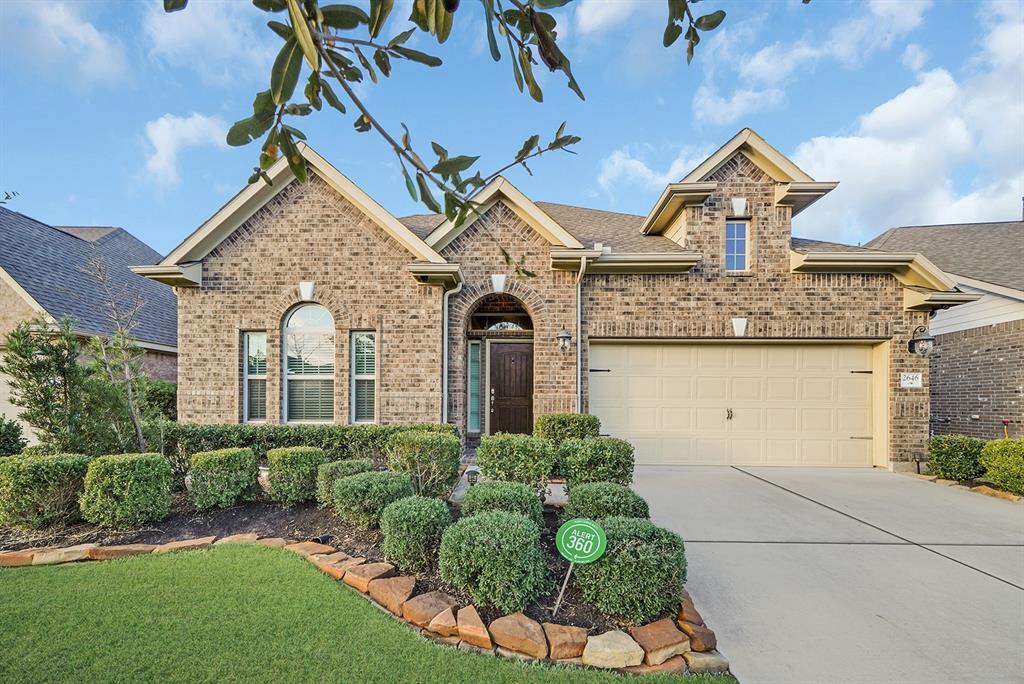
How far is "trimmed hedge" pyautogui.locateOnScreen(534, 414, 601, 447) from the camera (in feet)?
25.0

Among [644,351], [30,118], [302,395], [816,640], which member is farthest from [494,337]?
[30,118]

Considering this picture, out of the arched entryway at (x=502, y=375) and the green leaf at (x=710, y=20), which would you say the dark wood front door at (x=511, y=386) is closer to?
the arched entryway at (x=502, y=375)

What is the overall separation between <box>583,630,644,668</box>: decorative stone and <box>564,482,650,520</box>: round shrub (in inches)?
45.0

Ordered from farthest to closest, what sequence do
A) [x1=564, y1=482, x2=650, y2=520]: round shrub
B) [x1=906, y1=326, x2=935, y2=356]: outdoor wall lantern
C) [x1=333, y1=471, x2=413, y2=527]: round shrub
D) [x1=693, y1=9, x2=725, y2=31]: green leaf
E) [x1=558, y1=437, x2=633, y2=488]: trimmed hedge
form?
[x1=906, y1=326, x2=935, y2=356]: outdoor wall lantern, [x1=558, y1=437, x2=633, y2=488]: trimmed hedge, [x1=333, y1=471, x2=413, y2=527]: round shrub, [x1=564, y1=482, x2=650, y2=520]: round shrub, [x1=693, y1=9, x2=725, y2=31]: green leaf

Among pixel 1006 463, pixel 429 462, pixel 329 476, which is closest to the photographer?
pixel 329 476

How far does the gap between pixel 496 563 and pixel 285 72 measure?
114 inches

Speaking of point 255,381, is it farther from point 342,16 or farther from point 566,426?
point 342,16

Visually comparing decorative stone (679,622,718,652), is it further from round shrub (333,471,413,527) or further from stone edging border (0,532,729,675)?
round shrub (333,471,413,527)

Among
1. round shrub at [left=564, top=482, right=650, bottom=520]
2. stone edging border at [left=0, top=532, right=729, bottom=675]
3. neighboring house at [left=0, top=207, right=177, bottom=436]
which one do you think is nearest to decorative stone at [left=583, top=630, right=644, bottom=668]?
stone edging border at [left=0, top=532, right=729, bottom=675]

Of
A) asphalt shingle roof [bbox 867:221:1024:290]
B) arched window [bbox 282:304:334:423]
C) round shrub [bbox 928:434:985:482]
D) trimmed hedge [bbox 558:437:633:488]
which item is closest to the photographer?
trimmed hedge [bbox 558:437:633:488]

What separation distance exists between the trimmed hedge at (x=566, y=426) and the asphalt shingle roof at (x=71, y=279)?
9311 mm

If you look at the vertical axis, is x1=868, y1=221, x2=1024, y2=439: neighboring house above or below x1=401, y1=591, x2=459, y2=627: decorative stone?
above

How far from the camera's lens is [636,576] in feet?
9.70

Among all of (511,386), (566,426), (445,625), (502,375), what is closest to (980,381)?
(566,426)
